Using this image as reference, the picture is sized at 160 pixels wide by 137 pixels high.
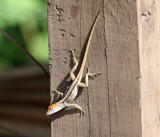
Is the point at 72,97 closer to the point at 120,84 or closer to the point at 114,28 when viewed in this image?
the point at 120,84

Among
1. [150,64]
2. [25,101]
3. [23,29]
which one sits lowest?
[25,101]

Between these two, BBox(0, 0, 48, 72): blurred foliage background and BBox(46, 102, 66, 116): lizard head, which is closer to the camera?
BBox(46, 102, 66, 116): lizard head

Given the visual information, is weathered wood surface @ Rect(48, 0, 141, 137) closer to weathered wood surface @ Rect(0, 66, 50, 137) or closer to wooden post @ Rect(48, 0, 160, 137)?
wooden post @ Rect(48, 0, 160, 137)

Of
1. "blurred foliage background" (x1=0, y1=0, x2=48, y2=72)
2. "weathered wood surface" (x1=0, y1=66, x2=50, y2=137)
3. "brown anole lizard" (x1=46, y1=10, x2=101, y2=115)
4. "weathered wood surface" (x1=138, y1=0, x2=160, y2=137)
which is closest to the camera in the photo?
"weathered wood surface" (x1=138, y1=0, x2=160, y2=137)

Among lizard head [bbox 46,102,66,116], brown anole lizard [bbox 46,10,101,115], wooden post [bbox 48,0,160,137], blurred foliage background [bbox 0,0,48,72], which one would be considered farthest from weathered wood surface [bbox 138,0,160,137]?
blurred foliage background [bbox 0,0,48,72]

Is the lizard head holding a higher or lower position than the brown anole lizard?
lower

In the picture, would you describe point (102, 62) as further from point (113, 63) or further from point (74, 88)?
point (74, 88)

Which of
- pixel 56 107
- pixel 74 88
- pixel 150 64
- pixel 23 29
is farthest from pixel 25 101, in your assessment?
pixel 150 64
